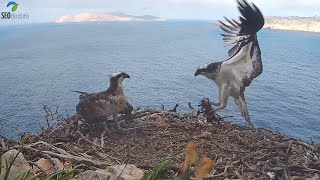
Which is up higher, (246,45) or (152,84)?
(246,45)

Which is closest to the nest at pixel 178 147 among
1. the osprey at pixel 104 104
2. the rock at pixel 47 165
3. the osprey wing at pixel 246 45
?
the rock at pixel 47 165

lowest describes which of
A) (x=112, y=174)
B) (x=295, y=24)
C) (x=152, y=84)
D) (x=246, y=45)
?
(x=152, y=84)

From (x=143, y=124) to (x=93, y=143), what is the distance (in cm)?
161

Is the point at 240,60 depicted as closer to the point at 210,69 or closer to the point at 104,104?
the point at 210,69

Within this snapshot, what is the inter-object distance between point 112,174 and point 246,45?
16.8ft

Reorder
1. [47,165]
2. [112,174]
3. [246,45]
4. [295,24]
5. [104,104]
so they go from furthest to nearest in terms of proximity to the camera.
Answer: [295,24]
[246,45]
[104,104]
[47,165]
[112,174]

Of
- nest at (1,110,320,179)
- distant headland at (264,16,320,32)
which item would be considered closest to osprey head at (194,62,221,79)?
nest at (1,110,320,179)

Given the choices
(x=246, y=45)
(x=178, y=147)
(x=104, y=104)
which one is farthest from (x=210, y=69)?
(x=104, y=104)

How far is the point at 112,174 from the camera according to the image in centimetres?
518

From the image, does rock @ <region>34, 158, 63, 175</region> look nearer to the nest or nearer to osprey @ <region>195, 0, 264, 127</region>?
the nest

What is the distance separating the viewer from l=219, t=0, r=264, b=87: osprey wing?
29.4 ft

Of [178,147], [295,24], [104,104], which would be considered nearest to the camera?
[178,147]

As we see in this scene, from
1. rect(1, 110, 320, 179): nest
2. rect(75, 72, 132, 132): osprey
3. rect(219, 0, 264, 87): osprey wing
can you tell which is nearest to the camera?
rect(1, 110, 320, 179): nest

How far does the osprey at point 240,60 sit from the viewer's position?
29.6ft
